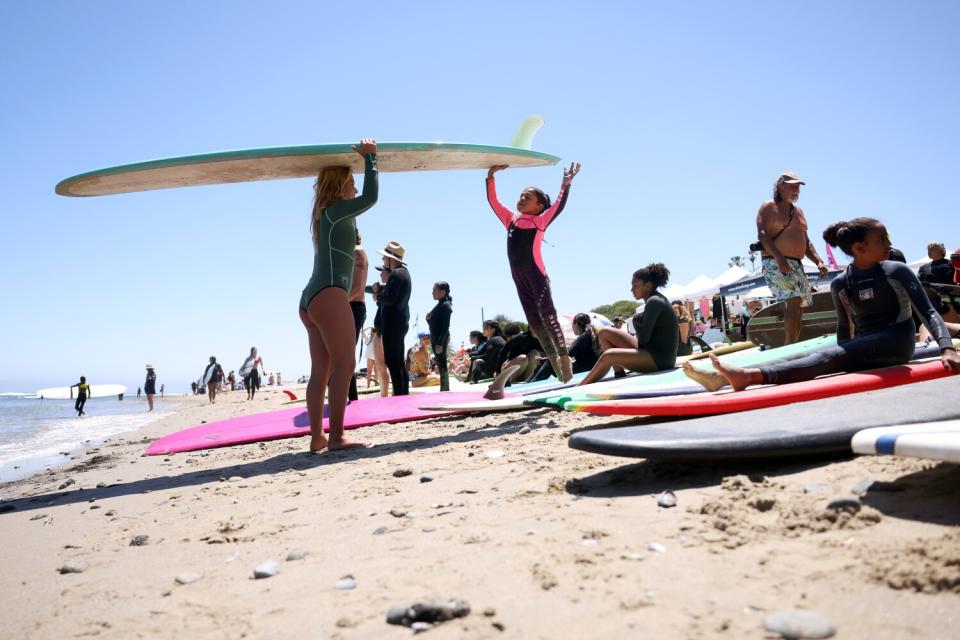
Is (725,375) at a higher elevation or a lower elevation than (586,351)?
lower

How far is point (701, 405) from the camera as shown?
323 cm

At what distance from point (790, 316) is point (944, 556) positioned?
4951 millimetres

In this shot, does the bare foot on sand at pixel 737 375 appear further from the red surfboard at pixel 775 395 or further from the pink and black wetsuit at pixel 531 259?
the pink and black wetsuit at pixel 531 259

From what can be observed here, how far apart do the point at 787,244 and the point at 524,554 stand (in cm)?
497

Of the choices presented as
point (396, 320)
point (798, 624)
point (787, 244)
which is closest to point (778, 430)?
point (798, 624)

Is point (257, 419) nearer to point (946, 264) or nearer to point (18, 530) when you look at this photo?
point (18, 530)

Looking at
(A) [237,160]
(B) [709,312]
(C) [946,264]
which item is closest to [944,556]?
(A) [237,160]

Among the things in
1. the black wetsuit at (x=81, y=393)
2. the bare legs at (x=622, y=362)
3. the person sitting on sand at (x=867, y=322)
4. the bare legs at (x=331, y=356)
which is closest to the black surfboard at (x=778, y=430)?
the person sitting on sand at (x=867, y=322)

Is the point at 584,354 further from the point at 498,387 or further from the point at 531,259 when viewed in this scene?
the point at 498,387

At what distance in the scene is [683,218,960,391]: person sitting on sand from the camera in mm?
3559

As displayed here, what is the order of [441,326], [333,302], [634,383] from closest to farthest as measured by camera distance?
[333,302] → [634,383] → [441,326]

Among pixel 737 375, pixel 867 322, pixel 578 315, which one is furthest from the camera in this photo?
pixel 578 315

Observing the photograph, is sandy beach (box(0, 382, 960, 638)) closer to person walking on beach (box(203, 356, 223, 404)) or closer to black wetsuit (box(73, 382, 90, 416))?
person walking on beach (box(203, 356, 223, 404))

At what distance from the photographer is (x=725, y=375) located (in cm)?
355
